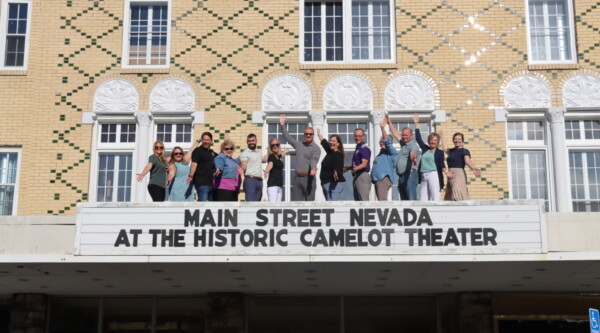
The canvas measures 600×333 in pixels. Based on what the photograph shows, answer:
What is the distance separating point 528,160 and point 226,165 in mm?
7421

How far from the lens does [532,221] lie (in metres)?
15.6

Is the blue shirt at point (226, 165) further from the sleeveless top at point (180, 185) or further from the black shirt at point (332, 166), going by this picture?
the black shirt at point (332, 166)

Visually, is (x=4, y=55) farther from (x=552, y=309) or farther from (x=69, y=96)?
(x=552, y=309)

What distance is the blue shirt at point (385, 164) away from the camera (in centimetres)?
1638

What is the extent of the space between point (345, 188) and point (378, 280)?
286 centimetres

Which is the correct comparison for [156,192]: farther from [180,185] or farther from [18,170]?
[18,170]

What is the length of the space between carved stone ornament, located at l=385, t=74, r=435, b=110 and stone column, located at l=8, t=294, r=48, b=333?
8989 mm

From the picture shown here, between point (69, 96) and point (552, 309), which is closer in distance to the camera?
point (552, 309)

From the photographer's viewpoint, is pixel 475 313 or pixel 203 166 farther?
pixel 475 313

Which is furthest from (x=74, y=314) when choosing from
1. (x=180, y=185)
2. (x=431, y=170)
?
(x=431, y=170)

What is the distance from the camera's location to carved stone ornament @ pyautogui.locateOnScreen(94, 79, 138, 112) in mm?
→ 20266

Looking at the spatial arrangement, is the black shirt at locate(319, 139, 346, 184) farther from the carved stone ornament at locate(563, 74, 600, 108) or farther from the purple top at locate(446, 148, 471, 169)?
the carved stone ornament at locate(563, 74, 600, 108)

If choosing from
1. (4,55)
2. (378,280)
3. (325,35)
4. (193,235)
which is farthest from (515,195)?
(4,55)

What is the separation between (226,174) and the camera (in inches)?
646
